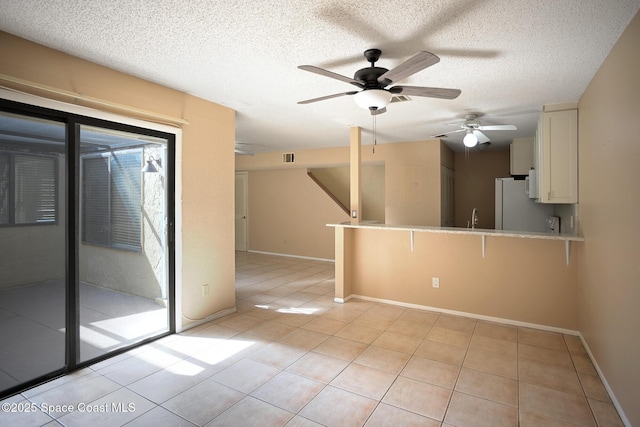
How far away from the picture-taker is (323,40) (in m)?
2.13

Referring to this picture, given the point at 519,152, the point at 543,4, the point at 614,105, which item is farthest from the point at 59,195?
the point at 519,152

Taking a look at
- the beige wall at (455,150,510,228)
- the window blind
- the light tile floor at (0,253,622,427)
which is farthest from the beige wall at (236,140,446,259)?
the window blind

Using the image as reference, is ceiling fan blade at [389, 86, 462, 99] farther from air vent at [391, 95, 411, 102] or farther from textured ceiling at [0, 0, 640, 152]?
air vent at [391, 95, 411, 102]

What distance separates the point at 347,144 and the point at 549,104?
10.6 ft

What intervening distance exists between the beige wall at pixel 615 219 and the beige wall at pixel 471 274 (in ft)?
1.25

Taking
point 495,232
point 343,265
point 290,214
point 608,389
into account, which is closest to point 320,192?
point 290,214

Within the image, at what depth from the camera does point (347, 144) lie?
6.02 m

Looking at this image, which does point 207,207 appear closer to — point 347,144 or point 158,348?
point 158,348

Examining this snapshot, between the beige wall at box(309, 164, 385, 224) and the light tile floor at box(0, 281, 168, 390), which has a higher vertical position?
the beige wall at box(309, 164, 385, 224)

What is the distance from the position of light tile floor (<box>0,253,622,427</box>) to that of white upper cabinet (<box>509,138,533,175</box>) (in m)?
2.82

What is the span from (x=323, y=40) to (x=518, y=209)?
4309 millimetres

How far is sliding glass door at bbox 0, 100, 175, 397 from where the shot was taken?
2273mm

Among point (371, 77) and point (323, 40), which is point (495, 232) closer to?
point (371, 77)

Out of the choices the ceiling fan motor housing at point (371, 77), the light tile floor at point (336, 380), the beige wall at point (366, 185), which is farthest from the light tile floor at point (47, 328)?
the beige wall at point (366, 185)
